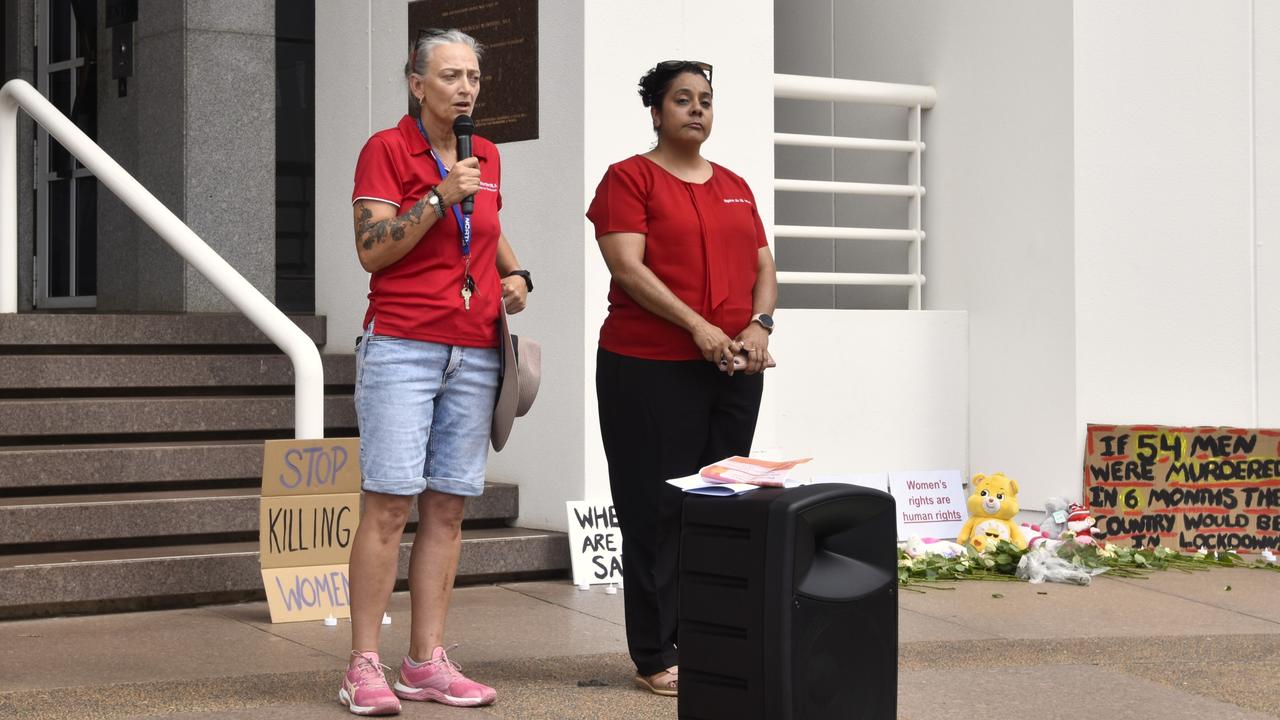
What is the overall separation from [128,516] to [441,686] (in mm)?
2290

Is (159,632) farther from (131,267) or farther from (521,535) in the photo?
(131,267)

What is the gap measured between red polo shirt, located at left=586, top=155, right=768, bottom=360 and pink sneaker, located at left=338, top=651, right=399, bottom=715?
3.87 feet

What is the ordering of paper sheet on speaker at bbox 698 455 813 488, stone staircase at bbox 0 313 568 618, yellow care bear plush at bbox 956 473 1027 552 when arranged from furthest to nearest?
1. yellow care bear plush at bbox 956 473 1027 552
2. stone staircase at bbox 0 313 568 618
3. paper sheet on speaker at bbox 698 455 813 488

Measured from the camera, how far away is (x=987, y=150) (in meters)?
8.59

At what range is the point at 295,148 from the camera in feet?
36.9

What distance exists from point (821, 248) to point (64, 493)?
15.7 ft

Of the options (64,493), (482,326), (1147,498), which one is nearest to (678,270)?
(482,326)

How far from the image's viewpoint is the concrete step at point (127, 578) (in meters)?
5.71

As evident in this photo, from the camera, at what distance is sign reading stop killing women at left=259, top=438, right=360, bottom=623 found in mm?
5781

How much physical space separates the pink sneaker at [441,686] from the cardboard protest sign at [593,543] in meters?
2.17

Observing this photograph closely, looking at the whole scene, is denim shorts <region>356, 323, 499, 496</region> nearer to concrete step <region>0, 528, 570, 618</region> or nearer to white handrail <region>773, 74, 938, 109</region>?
concrete step <region>0, 528, 570, 618</region>

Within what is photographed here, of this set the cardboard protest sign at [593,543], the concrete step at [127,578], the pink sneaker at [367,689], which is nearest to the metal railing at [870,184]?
the cardboard protest sign at [593,543]

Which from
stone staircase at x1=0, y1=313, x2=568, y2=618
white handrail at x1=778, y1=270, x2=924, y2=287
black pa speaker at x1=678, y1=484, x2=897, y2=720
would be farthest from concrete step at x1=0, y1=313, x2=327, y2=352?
black pa speaker at x1=678, y1=484, x2=897, y2=720

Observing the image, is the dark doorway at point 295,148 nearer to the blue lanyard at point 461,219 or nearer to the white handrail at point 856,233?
the white handrail at point 856,233
